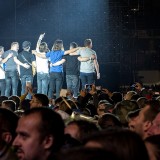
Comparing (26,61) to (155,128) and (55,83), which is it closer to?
(55,83)

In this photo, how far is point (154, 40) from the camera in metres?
18.2

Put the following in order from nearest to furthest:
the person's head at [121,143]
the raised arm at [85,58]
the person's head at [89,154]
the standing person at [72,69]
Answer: the person's head at [89,154]
the person's head at [121,143]
the raised arm at [85,58]
the standing person at [72,69]

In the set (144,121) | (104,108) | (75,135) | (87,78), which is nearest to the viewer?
(75,135)

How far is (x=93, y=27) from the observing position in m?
17.3

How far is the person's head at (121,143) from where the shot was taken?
2.00 metres

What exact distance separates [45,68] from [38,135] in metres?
→ 12.4

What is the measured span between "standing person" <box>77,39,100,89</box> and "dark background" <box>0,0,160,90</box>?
150 cm

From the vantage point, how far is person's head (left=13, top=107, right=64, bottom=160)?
2898mm

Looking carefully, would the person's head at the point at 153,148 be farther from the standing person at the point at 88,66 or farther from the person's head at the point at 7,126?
the standing person at the point at 88,66

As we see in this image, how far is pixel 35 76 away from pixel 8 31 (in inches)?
69.1

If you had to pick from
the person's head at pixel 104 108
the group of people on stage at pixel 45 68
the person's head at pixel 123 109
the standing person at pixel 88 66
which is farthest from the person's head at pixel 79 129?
the standing person at pixel 88 66

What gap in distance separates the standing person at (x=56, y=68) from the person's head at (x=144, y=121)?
33.8 ft

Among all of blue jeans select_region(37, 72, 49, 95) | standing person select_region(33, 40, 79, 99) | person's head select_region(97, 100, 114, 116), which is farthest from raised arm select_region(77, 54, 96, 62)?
person's head select_region(97, 100, 114, 116)

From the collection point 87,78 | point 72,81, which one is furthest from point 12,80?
point 87,78
